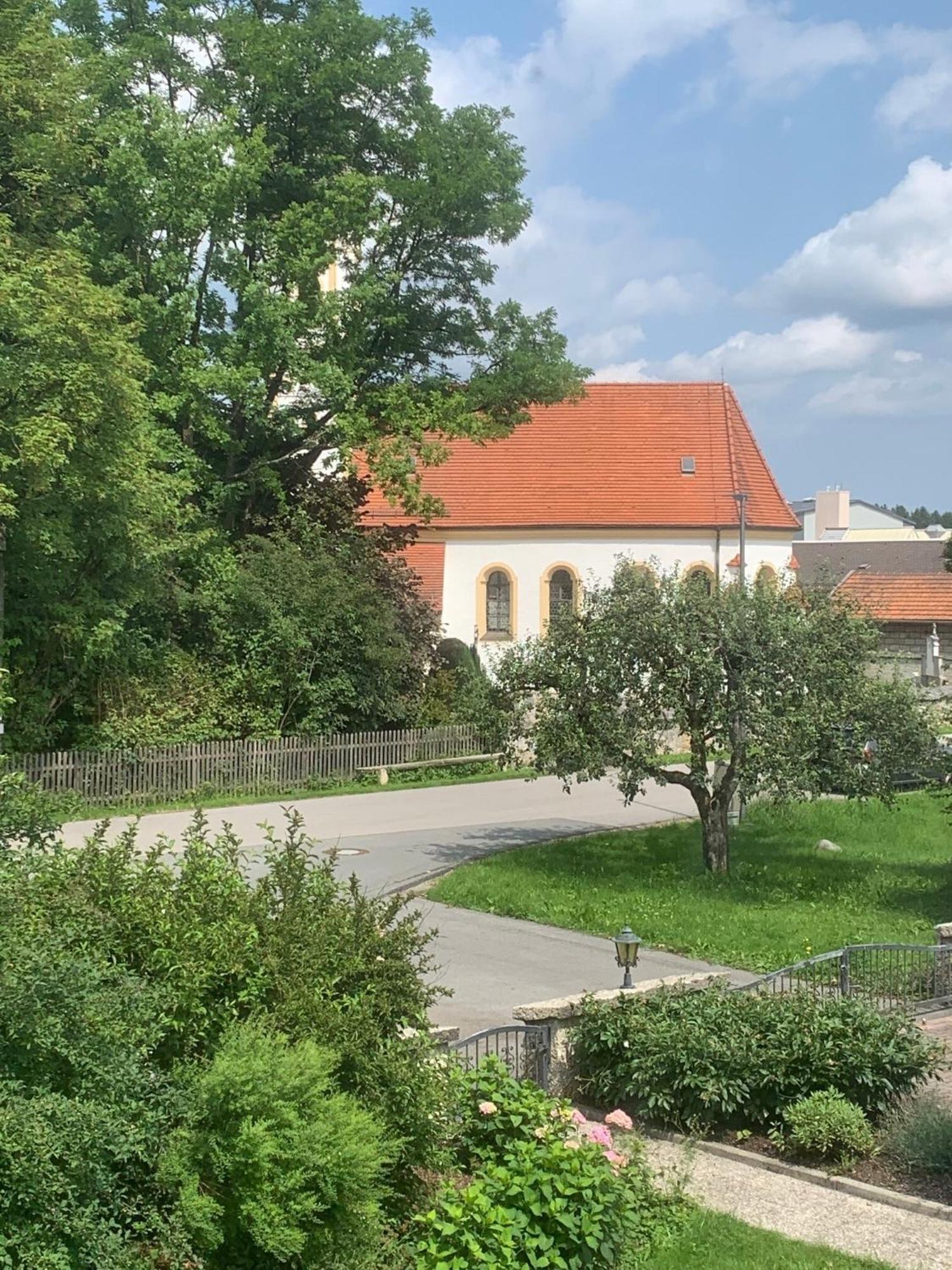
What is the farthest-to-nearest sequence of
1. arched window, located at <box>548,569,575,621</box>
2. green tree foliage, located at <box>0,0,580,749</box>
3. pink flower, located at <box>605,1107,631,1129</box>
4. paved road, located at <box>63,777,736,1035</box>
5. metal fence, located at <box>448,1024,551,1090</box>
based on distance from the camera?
1. arched window, located at <box>548,569,575,621</box>
2. green tree foliage, located at <box>0,0,580,749</box>
3. paved road, located at <box>63,777,736,1035</box>
4. metal fence, located at <box>448,1024,551,1090</box>
5. pink flower, located at <box>605,1107,631,1129</box>

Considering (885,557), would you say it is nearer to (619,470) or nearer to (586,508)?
(619,470)

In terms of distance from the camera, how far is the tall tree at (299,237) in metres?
26.0

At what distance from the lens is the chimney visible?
101 metres

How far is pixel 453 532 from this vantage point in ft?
149

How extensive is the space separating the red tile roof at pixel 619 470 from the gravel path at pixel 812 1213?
36149mm

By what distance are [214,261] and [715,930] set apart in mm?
18371

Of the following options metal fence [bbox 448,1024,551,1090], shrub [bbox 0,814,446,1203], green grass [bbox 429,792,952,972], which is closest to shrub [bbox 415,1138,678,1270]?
shrub [bbox 0,814,446,1203]

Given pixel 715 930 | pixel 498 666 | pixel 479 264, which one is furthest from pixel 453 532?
pixel 715 930

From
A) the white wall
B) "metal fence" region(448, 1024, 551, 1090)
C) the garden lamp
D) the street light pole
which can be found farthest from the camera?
the white wall

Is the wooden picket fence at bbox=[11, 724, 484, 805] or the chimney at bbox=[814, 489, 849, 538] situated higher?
the chimney at bbox=[814, 489, 849, 538]

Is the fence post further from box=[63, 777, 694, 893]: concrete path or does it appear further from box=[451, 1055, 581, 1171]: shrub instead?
box=[63, 777, 694, 893]: concrete path

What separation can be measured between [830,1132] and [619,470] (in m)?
38.2

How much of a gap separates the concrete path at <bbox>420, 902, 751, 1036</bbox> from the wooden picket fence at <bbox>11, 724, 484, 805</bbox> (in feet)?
27.6

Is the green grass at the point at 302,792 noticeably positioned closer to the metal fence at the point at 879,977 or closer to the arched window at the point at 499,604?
the metal fence at the point at 879,977
